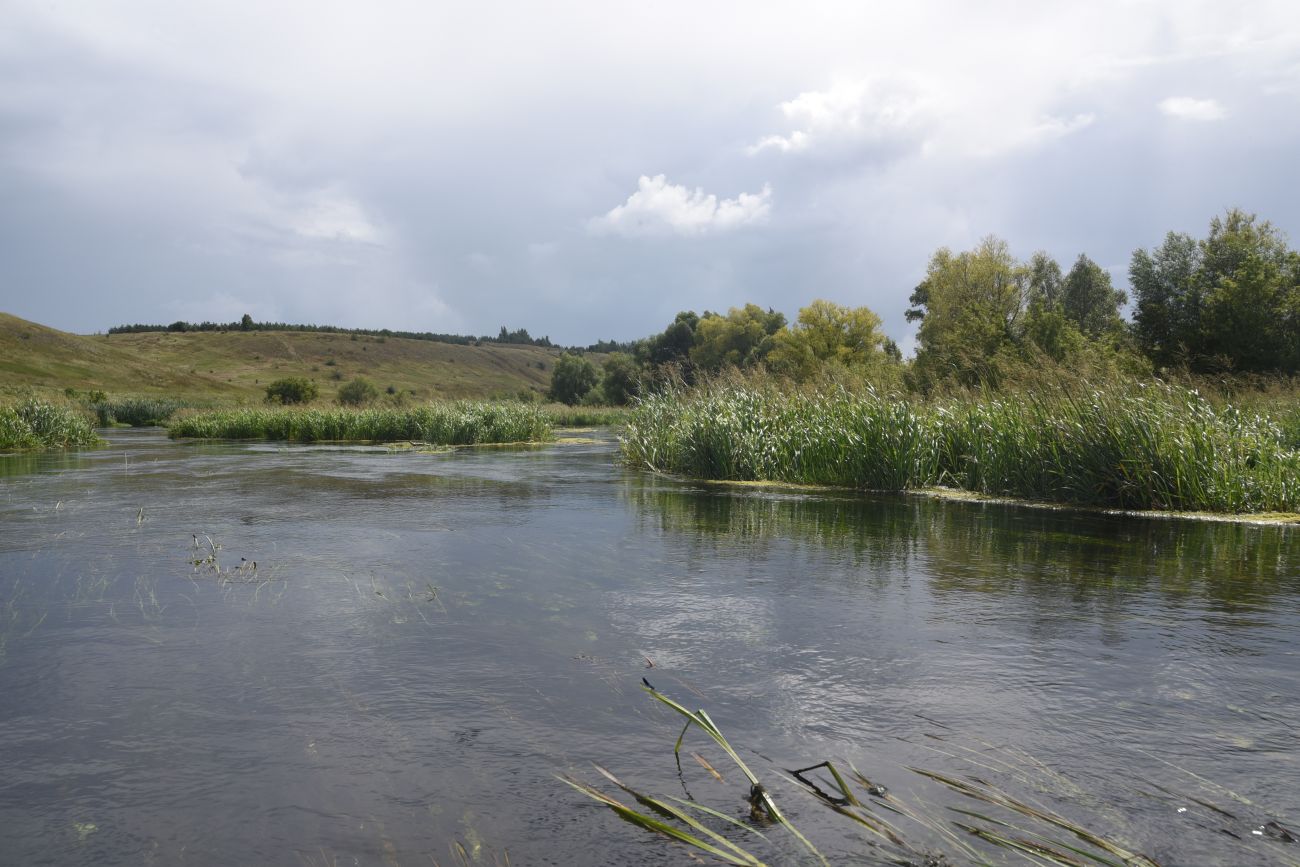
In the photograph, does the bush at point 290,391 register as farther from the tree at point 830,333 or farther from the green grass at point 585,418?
the tree at point 830,333

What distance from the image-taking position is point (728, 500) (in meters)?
15.3

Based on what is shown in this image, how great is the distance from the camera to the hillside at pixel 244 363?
260 feet

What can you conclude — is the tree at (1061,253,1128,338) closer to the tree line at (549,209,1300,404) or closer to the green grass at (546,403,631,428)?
the tree line at (549,209,1300,404)

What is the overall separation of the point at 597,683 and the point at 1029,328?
122 ft

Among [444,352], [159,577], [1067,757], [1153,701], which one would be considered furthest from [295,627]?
[444,352]

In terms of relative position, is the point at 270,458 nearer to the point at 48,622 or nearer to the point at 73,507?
the point at 73,507

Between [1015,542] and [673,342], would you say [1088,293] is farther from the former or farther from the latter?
[1015,542]

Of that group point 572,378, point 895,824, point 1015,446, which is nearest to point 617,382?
point 572,378

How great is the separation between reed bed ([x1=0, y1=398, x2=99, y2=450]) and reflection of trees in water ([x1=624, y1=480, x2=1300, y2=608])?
2543 cm

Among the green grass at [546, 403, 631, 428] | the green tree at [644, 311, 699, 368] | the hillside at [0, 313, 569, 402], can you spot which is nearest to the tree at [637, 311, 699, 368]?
the green tree at [644, 311, 699, 368]

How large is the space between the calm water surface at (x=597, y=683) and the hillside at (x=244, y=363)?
5258 centimetres

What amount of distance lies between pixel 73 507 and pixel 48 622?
27.5 ft

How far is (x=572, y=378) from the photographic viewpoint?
307 feet

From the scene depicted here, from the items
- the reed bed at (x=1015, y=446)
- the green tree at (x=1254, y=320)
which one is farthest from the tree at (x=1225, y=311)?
the reed bed at (x=1015, y=446)
